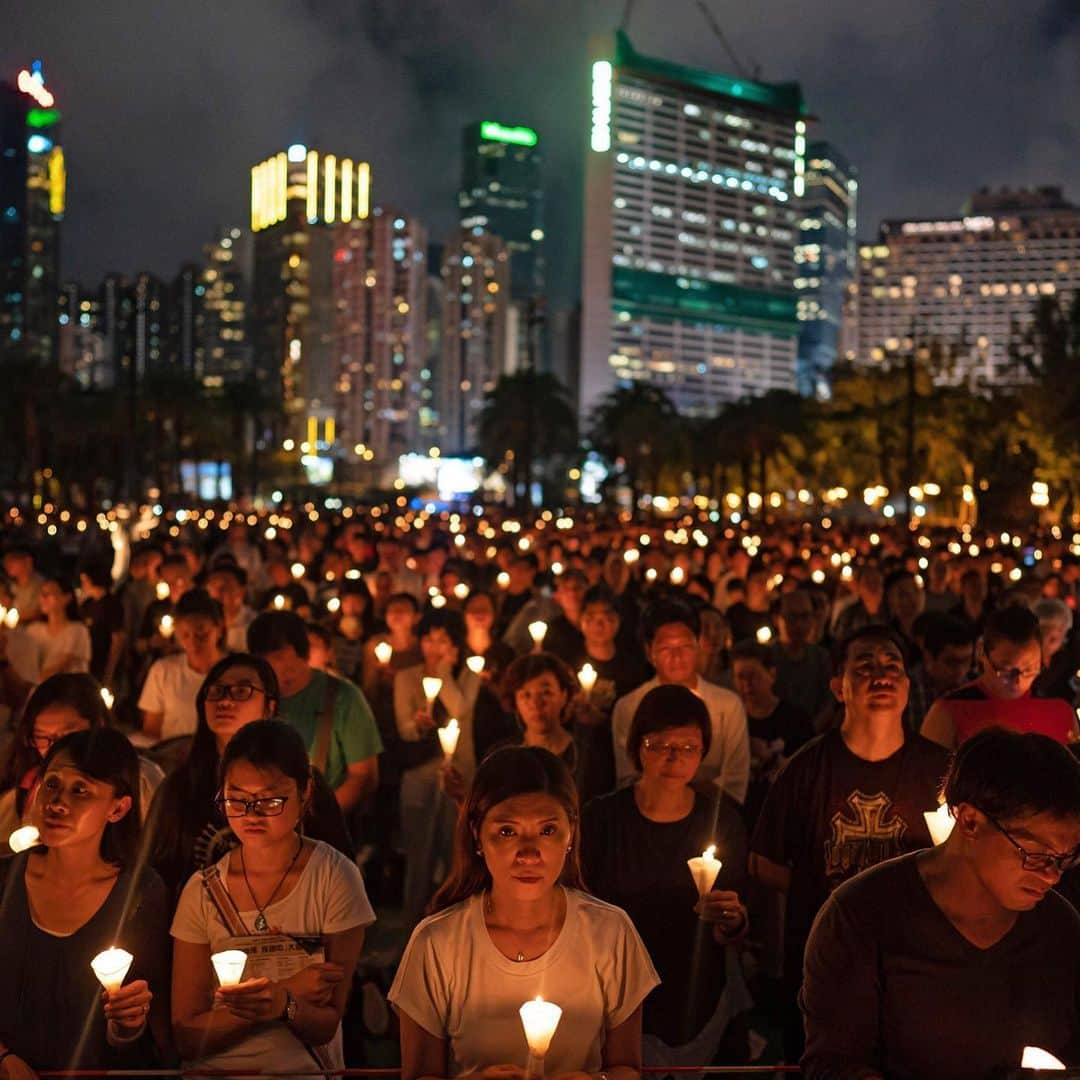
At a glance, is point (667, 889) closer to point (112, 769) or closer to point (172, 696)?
point (112, 769)

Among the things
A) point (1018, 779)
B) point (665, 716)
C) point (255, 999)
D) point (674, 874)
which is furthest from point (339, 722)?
point (1018, 779)

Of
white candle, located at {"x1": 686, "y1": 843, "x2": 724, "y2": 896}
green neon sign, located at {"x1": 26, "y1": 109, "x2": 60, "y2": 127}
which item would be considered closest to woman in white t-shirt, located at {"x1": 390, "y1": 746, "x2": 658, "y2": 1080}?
white candle, located at {"x1": 686, "y1": 843, "x2": 724, "y2": 896}

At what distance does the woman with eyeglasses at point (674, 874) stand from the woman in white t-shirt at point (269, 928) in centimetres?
99

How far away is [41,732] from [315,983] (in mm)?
1776

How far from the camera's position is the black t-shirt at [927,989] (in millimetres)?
2881

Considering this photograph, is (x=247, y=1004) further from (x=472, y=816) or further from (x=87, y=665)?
(x=87, y=665)

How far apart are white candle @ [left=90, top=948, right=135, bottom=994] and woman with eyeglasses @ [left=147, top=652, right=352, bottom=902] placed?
0.89 m

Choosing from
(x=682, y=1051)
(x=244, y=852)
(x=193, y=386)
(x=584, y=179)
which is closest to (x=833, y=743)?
(x=682, y=1051)

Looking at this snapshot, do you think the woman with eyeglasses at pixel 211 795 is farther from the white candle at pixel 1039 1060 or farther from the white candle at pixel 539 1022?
the white candle at pixel 1039 1060

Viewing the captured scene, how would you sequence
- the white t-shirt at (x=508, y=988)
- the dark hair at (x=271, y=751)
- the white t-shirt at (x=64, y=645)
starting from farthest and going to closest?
the white t-shirt at (x=64, y=645), the dark hair at (x=271, y=751), the white t-shirt at (x=508, y=988)

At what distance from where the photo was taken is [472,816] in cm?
342

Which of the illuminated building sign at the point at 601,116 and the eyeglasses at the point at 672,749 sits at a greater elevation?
the illuminated building sign at the point at 601,116

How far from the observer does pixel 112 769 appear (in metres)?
3.89

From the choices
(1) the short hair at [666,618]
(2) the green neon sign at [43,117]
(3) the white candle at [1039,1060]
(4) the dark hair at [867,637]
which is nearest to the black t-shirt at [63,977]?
(3) the white candle at [1039,1060]
